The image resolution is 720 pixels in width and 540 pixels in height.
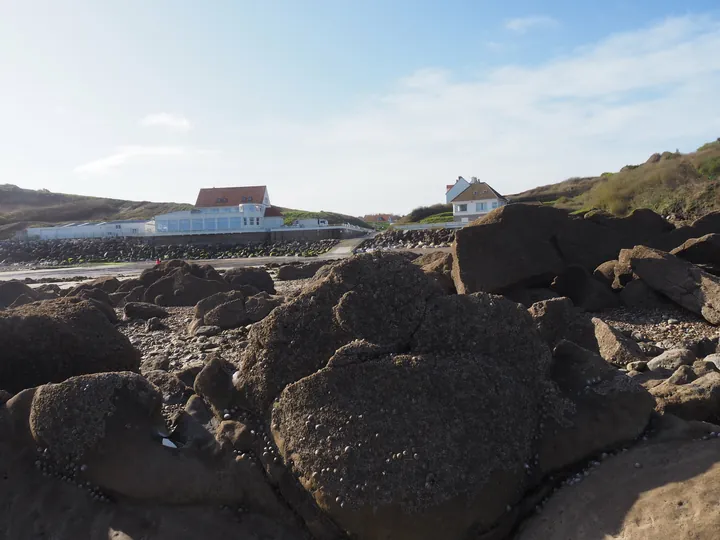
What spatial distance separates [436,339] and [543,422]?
1.11 m

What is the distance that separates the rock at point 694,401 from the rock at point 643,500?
0.61 meters

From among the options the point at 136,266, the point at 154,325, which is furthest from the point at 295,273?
the point at 136,266

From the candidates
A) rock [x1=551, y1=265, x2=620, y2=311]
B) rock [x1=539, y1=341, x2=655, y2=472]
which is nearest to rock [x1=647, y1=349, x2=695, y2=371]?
rock [x1=539, y1=341, x2=655, y2=472]

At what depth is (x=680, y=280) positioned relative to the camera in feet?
36.1

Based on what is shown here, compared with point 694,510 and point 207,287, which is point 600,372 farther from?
point 207,287

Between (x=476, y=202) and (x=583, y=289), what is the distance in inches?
1717

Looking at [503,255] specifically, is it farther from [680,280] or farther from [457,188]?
[457,188]

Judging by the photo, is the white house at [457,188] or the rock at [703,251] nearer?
the rock at [703,251]

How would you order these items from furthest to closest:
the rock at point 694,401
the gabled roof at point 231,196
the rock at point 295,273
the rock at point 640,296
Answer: the gabled roof at point 231,196
the rock at point 295,273
the rock at point 640,296
the rock at point 694,401

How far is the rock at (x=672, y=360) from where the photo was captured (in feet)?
23.2

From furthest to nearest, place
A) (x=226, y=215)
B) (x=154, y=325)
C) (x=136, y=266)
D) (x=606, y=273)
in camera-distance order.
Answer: (x=226, y=215), (x=136, y=266), (x=154, y=325), (x=606, y=273)

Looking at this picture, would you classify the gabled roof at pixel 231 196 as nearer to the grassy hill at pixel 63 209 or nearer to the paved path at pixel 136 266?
the paved path at pixel 136 266

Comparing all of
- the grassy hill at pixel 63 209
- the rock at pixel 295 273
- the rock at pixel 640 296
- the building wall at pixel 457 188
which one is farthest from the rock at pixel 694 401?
the grassy hill at pixel 63 209

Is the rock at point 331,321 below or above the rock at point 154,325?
above
